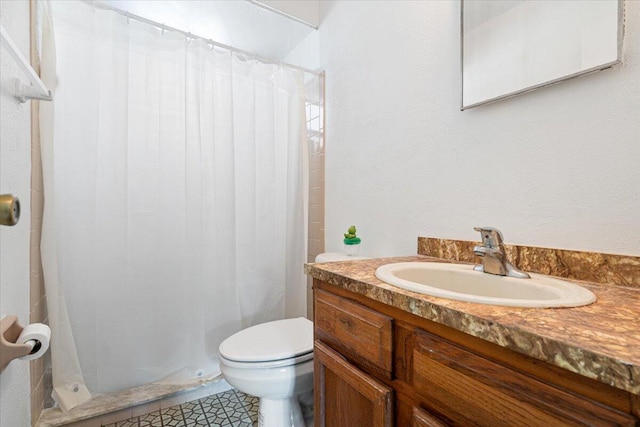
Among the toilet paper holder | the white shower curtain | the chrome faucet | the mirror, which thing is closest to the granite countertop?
the chrome faucet

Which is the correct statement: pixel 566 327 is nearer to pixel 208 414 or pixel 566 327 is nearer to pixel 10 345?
pixel 10 345

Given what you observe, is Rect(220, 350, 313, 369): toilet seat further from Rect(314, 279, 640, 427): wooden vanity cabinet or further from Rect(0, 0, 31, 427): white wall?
Rect(0, 0, 31, 427): white wall

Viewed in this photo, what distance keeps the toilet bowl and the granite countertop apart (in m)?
0.64

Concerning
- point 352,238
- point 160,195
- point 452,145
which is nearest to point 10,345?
point 160,195

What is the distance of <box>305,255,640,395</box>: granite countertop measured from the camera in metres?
0.37

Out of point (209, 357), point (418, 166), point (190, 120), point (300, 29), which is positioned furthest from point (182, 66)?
point (209, 357)

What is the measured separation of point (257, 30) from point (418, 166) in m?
1.47

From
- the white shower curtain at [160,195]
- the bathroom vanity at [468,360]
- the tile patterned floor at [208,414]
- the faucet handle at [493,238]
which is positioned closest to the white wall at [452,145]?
the faucet handle at [493,238]

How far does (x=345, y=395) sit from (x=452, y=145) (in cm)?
93

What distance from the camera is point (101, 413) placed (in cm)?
136

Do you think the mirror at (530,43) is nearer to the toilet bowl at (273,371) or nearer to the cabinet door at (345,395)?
the cabinet door at (345,395)

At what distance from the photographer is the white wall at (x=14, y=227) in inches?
27.1

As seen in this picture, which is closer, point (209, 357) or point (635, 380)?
point (635, 380)

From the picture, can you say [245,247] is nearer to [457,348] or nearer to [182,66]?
[182,66]
